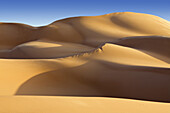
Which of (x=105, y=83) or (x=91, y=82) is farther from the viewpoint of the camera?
(x=91, y=82)

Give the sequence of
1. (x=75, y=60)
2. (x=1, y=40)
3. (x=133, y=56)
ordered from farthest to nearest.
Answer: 1. (x=1, y=40)
2. (x=133, y=56)
3. (x=75, y=60)

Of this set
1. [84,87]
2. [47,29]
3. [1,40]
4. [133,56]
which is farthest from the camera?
[1,40]

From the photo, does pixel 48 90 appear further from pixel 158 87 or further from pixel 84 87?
pixel 158 87

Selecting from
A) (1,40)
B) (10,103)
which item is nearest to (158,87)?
(10,103)

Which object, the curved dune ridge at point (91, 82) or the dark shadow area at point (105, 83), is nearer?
the curved dune ridge at point (91, 82)

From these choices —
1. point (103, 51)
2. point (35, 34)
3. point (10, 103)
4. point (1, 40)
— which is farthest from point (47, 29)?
point (10, 103)

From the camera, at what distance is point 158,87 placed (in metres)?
4.75

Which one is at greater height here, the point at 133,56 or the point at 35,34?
the point at 35,34

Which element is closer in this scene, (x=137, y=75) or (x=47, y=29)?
(x=137, y=75)

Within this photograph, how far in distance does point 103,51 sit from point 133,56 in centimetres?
115

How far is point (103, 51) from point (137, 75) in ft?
8.03

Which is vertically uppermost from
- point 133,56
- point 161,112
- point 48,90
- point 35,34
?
point 35,34

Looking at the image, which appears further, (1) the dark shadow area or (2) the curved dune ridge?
(1) the dark shadow area

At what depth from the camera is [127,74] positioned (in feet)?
17.3
